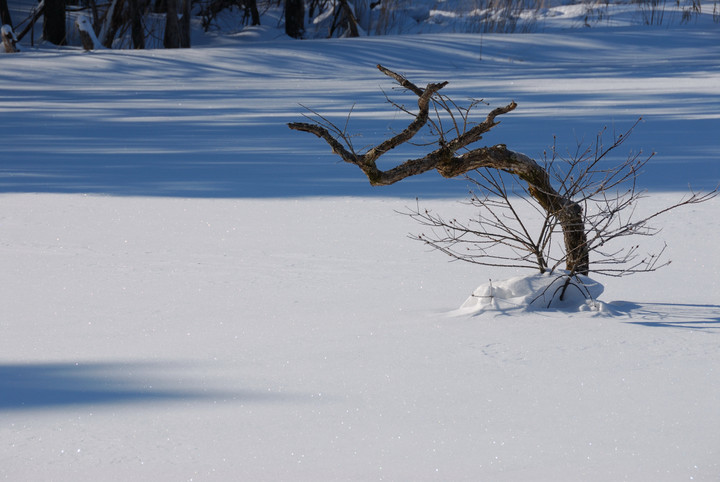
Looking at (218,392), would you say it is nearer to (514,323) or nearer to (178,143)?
(514,323)

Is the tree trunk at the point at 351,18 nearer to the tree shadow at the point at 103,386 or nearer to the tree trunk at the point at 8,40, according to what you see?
the tree trunk at the point at 8,40

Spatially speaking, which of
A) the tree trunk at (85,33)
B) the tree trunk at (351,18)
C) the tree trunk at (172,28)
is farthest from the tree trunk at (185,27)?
the tree trunk at (351,18)

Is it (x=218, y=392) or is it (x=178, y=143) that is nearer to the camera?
(x=218, y=392)

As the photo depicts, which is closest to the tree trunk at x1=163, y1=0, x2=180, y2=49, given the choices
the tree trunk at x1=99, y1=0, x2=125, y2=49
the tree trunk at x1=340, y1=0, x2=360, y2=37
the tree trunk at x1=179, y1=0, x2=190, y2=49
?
the tree trunk at x1=179, y1=0, x2=190, y2=49

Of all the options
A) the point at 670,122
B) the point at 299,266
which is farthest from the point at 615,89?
the point at 299,266

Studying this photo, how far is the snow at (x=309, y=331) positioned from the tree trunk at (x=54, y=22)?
914 cm

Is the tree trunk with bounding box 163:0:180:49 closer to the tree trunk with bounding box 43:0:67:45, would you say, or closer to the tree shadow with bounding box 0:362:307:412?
the tree trunk with bounding box 43:0:67:45

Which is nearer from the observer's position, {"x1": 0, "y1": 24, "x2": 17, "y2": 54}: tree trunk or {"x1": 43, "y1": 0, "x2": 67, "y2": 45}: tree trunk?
{"x1": 0, "y1": 24, "x2": 17, "y2": 54}: tree trunk

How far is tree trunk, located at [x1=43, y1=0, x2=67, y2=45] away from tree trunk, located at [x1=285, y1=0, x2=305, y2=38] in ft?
14.5

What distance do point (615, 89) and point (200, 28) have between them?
13.0 meters

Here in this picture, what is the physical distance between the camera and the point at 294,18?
60.6ft

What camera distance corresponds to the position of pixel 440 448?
84.7 inches

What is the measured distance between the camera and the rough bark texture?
9.38ft

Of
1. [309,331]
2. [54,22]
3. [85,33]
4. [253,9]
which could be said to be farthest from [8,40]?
Answer: [309,331]
